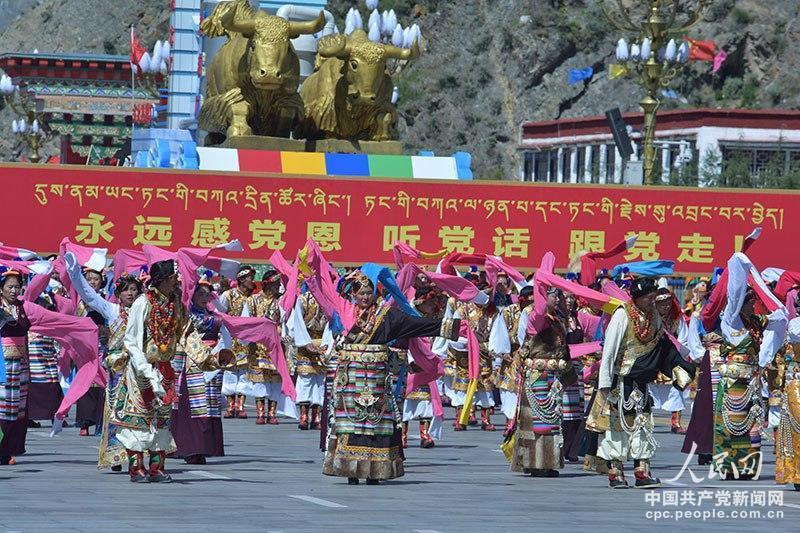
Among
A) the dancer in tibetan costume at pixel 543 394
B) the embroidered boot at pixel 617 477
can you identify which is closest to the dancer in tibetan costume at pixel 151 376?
the dancer in tibetan costume at pixel 543 394

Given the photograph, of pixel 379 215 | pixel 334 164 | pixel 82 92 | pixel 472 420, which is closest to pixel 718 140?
pixel 334 164

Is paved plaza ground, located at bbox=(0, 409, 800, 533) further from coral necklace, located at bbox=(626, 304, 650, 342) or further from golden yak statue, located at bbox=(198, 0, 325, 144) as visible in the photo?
golden yak statue, located at bbox=(198, 0, 325, 144)

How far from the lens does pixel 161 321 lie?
512 inches

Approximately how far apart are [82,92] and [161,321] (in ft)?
176

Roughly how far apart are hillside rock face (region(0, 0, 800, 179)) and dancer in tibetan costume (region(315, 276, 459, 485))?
4874 centimetres

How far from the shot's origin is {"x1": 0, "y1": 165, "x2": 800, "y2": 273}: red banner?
79.4ft

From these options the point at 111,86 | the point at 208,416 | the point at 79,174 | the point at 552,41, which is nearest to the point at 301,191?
the point at 79,174

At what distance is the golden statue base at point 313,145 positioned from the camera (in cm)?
2683

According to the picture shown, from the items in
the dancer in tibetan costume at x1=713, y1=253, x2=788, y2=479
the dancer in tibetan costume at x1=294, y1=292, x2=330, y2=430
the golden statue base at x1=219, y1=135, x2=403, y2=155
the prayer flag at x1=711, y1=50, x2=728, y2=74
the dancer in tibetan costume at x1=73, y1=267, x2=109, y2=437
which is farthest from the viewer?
the prayer flag at x1=711, y1=50, x2=728, y2=74

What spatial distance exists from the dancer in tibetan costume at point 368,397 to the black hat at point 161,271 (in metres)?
1.41

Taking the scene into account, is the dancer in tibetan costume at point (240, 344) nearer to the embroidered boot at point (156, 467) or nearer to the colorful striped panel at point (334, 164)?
the colorful striped panel at point (334, 164)

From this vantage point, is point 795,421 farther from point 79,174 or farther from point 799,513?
point 79,174

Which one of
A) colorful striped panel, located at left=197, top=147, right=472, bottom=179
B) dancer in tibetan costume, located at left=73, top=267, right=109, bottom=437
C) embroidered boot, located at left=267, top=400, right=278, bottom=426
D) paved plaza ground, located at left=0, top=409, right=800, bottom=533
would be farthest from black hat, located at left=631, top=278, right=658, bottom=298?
colorful striped panel, located at left=197, top=147, right=472, bottom=179

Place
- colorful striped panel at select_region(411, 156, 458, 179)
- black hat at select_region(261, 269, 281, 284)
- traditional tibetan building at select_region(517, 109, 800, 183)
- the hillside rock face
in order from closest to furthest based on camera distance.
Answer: black hat at select_region(261, 269, 281, 284)
colorful striped panel at select_region(411, 156, 458, 179)
traditional tibetan building at select_region(517, 109, 800, 183)
the hillside rock face
